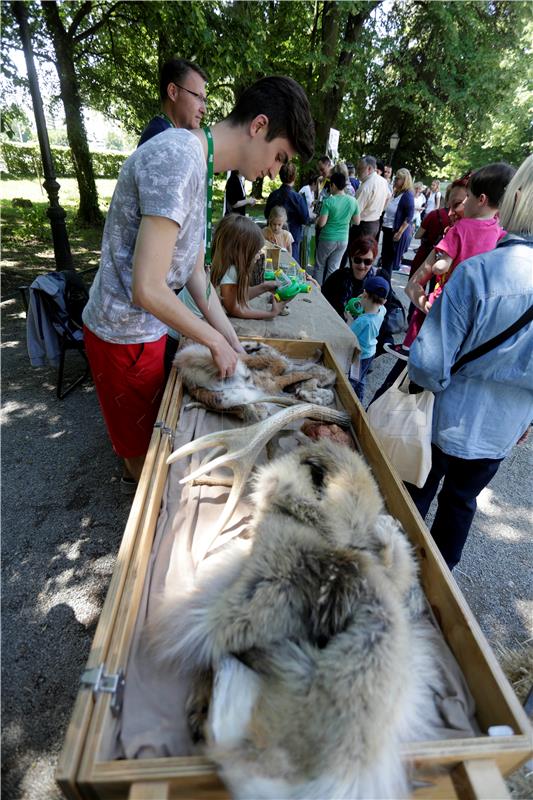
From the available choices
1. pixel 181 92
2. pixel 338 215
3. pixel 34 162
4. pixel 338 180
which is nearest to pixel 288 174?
pixel 338 180

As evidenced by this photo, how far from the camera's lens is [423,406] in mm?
2012

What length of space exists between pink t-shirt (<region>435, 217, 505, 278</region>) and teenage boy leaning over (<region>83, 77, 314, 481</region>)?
5.76ft

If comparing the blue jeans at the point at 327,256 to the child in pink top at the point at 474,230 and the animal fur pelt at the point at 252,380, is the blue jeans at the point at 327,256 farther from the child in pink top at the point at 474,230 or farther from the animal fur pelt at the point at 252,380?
the animal fur pelt at the point at 252,380

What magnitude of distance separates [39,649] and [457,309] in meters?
2.66

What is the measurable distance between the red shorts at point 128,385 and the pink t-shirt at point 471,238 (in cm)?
235

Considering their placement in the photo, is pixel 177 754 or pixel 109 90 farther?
Result: pixel 109 90

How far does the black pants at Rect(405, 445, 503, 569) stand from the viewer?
2064mm

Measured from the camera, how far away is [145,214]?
145cm

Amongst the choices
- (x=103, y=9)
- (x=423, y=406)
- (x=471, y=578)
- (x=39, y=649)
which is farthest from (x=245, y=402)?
(x=103, y=9)

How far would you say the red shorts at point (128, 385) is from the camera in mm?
2057

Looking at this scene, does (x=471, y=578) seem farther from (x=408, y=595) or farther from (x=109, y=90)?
(x=109, y=90)

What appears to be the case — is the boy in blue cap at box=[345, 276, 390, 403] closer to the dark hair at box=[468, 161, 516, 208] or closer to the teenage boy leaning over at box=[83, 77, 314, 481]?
the dark hair at box=[468, 161, 516, 208]

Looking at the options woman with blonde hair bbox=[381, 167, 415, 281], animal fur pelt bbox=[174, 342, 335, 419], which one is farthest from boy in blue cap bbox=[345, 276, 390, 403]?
woman with blonde hair bbox=[381, 167, 415, 281]

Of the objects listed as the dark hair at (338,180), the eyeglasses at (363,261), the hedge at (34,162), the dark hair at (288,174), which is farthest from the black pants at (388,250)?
the hedge at (34,162)
